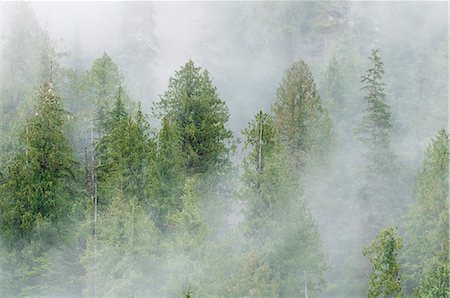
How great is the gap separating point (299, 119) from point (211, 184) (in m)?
11.4

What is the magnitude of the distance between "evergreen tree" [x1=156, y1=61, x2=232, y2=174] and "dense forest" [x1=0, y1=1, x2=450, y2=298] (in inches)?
3.3

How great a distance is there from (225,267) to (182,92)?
11074 millimetres

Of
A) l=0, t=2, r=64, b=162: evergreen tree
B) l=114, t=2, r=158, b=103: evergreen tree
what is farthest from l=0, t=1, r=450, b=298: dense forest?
l=114, t=2, r=158, b=103: evergreen tree

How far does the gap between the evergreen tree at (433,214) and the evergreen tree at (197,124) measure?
38.7 feet

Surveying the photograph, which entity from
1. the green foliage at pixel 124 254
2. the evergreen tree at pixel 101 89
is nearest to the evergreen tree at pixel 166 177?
the green foliage at pixel 124 254

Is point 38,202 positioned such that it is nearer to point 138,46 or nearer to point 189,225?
point 189,225

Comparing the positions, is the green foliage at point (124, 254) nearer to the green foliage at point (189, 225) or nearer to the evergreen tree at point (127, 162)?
the green foliage at point (189, 225)

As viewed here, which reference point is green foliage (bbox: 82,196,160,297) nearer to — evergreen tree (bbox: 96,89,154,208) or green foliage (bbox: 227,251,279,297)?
evergreen tree (bbox: 96,89,154,208)

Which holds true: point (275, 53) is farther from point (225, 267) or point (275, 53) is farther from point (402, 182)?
point (225, 267)

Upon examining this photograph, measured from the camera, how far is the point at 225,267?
106ft

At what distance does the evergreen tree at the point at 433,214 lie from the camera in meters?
38.8

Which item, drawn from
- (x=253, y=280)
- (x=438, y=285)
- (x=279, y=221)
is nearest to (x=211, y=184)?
(x=279, y=221)

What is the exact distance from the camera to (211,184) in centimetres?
3812

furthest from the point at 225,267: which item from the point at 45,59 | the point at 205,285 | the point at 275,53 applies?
the point at 275,53
